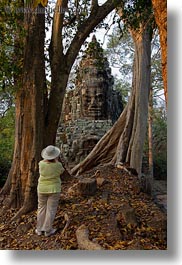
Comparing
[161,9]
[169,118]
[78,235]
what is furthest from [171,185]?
[161,9]

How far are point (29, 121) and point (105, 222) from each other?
3.08 ft

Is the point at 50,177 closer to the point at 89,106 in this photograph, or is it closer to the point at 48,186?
the point at 48,186

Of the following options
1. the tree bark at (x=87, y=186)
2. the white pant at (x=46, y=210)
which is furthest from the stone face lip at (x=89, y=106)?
the white pant at (x=46, y=210)

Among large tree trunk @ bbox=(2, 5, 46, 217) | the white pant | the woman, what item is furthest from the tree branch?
the white pant

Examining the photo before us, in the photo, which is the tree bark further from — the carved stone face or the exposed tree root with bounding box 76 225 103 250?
the carved stone face

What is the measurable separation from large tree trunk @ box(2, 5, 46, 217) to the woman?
0.07 m

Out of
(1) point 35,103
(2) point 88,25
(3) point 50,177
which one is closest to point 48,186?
(3) point 50,177

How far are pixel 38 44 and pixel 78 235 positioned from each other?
1438 millimetres

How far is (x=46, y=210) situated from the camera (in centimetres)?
269

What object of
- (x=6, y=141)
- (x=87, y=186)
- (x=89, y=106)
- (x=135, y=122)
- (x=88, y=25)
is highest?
(x=88, y=25)

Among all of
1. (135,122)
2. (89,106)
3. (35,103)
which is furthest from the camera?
(135,122)

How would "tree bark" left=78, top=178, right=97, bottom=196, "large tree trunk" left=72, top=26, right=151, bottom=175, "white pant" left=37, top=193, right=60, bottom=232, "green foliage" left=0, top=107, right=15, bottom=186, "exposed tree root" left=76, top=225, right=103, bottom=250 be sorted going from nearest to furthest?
"exposed tree root" left=76, top=225, right=103, bottom=250
"white pant" left=37, top=193, right=60, bottom=232
"green foliage" left=0, top=107, right=15, bottom=186
"tree bark" left=78, top=178, right=97, bottom=196
"large tree trunk" left=72, top=26, right=151, bottom=175

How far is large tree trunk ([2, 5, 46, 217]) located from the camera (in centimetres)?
279

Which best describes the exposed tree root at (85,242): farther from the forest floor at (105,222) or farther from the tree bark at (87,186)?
the tree bark at (87,186)
